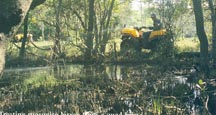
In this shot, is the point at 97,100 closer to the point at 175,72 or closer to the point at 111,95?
the point at 111,95

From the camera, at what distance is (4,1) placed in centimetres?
357

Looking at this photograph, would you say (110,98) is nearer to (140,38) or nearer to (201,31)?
(201,31)

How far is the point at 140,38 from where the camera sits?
17125mm

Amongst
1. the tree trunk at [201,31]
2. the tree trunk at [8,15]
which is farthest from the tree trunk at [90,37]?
→ the tree trunk at [8,15]

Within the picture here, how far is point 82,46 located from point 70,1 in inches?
104

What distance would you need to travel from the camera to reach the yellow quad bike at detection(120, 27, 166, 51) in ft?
53.1

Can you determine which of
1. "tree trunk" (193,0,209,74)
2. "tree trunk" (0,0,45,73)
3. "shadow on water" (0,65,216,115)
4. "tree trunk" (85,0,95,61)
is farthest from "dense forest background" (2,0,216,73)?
"tree trunk" (0,0,45,73)

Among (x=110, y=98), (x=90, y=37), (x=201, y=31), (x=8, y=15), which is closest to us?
(x=8, y=15)

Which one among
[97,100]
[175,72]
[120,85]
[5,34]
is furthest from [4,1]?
[175,72]

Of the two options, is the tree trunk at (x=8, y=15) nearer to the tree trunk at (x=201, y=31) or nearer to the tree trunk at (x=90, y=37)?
the tree trunk at (x=201, y=31)

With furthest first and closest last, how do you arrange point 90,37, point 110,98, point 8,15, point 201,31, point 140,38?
point 140,38 → point 90,37 → point 201,31 → point 110,98 → point 8,15

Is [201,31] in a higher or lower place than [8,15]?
higher

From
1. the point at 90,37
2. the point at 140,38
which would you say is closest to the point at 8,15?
the point at 90,37

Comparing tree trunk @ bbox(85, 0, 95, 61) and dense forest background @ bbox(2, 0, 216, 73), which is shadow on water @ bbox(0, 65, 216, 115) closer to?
dense forest background @ bbox(2, 0, 216, 73)
